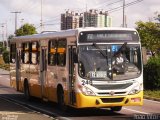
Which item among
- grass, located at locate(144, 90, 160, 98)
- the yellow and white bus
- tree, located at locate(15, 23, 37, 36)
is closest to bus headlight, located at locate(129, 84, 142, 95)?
the yellow and white bus

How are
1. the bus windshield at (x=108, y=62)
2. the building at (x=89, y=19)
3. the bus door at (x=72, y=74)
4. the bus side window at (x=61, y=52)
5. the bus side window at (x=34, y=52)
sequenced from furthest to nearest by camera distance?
the building at (x=89, y=19)
the bus side window at (x=34, y=52)
the bus side window at (x=61, y=52)
the bus door at (x=72, y=74)
the bus windshield at (x=108, y=62)

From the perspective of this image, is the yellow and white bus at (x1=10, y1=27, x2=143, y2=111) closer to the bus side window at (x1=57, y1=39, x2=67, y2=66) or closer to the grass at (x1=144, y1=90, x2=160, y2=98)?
the bus side window at (x1=57, y1=39, x2=67, y2=66)

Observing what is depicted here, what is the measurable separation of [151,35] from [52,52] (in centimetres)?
4271

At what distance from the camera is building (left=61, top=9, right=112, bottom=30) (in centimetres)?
6996

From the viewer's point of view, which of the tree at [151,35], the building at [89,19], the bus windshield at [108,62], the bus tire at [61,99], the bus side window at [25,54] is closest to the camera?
the bus windshield at [108,62]

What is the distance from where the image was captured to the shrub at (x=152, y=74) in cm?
3052

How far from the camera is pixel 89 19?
76.9 meters

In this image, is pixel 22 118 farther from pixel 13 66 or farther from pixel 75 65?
pixel 13 66

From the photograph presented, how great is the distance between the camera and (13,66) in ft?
89.2

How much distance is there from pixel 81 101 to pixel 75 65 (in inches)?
49.9

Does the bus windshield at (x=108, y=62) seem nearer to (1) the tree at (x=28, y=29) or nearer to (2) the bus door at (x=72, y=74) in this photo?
(2) the bus door at (x=72, y=74)

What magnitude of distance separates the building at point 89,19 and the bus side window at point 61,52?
39.0m

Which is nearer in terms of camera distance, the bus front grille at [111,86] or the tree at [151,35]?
the bus front grille at [111,86]

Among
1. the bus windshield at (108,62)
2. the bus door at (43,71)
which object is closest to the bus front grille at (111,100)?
the bus windshield at (108,62)
